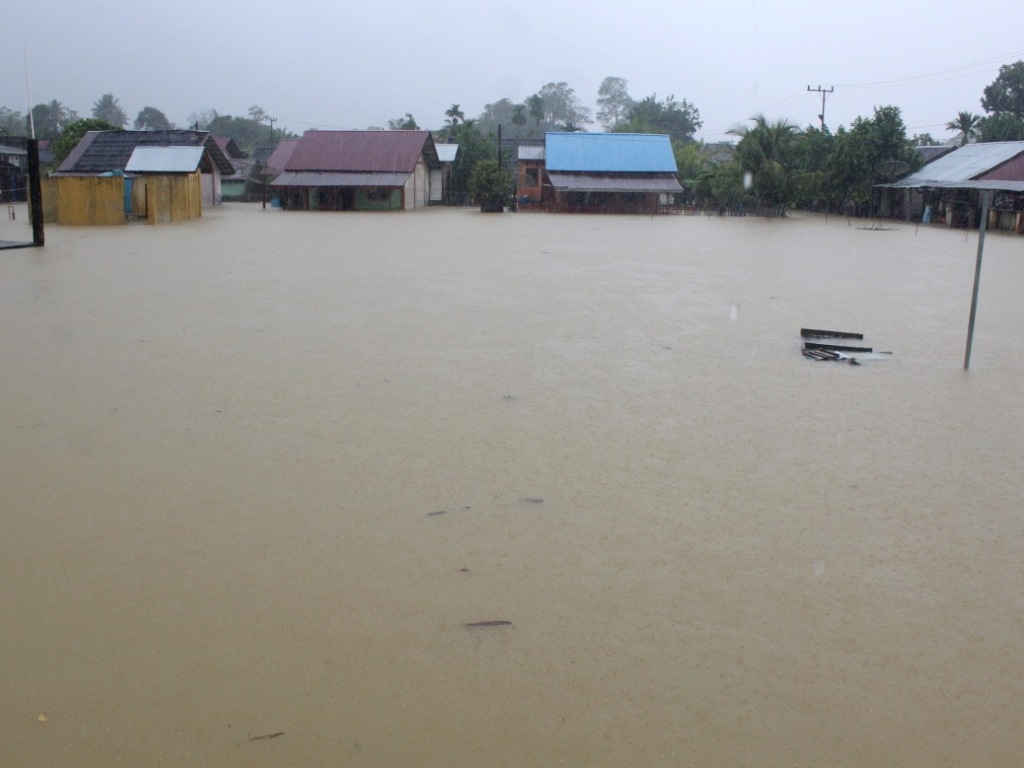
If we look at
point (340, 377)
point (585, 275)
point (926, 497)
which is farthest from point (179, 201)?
point (926, 497)

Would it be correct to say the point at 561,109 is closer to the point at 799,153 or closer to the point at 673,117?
the point at 673,117

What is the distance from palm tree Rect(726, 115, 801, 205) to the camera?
2722cm

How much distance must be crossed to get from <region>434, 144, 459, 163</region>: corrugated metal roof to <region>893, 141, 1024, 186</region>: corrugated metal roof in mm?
15423

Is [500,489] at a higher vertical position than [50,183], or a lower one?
lower

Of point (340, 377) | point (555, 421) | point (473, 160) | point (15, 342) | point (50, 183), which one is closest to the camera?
point (555, 421)

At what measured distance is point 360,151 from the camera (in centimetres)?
2855

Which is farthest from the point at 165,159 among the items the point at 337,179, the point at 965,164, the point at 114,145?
the point at 965,164

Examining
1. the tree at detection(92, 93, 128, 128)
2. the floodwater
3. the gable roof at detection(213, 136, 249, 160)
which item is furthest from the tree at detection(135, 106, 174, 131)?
the floodwater

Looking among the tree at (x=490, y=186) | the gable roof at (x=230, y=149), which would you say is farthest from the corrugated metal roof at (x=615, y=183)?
the gable roof at (x=230, y=149)

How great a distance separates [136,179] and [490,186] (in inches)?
442

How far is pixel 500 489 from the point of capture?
10.9 ft

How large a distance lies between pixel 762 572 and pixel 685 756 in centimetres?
93

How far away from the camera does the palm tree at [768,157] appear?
2722 centimetres

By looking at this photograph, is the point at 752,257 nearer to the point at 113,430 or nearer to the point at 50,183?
the point at 113,430
